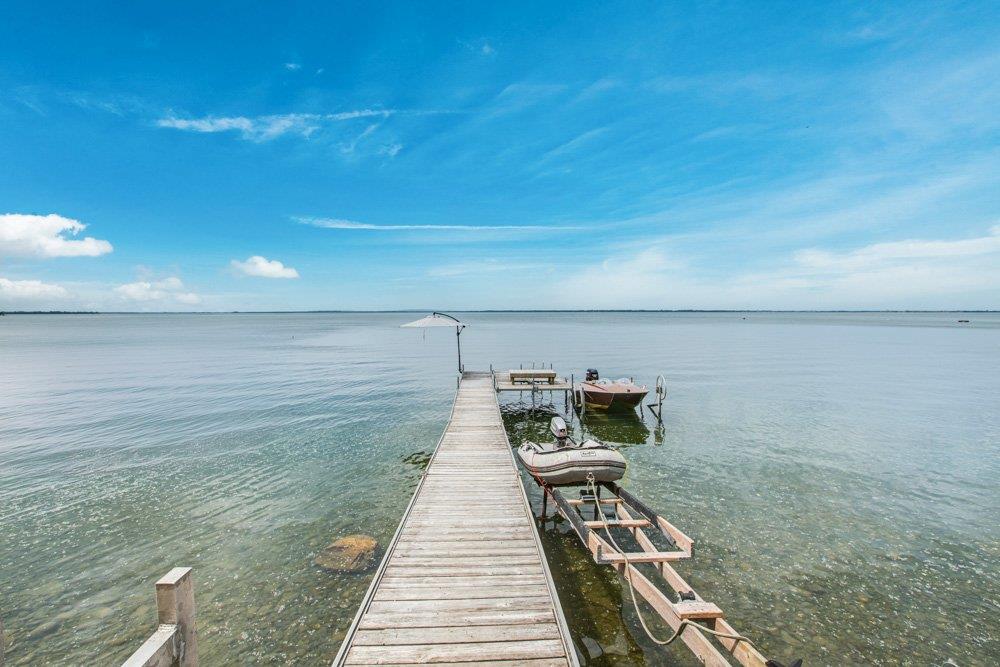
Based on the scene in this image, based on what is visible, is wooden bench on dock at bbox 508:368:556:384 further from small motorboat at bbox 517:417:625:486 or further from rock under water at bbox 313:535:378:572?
rock under water at bbox 313:535:378:572

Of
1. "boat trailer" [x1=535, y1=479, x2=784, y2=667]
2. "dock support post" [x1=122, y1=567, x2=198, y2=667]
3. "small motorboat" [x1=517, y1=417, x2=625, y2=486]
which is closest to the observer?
"dock support post" [x1=122, y1=567, x2=198, y2=667]

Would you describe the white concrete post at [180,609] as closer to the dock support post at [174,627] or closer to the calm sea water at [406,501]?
the dock support post at [174,627]

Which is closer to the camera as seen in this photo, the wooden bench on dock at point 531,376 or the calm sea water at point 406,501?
the calm sea water at point 406,501

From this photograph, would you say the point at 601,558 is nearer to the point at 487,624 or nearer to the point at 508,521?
the point at 508,521

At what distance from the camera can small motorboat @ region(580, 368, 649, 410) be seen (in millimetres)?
24047

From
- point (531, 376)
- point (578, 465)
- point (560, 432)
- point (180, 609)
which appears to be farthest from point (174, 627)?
point (531, 376)

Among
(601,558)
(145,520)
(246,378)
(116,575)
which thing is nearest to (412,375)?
(246,378)

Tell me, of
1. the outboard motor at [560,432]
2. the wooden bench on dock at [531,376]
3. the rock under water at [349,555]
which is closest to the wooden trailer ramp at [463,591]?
the rock under water at [349,555]

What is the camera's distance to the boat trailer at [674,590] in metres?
5.93

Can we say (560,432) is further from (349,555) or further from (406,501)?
(349,555)

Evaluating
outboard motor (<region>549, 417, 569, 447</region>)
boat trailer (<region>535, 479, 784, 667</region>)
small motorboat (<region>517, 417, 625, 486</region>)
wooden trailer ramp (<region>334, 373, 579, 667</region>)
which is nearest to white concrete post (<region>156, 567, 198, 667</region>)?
wooden trailer ramp (<region>334, 373, 579, 667</region>)

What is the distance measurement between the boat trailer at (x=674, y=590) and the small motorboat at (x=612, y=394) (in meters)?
12.9

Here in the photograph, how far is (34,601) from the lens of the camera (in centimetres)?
902

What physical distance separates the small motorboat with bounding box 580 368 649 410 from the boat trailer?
12915 millimetres
